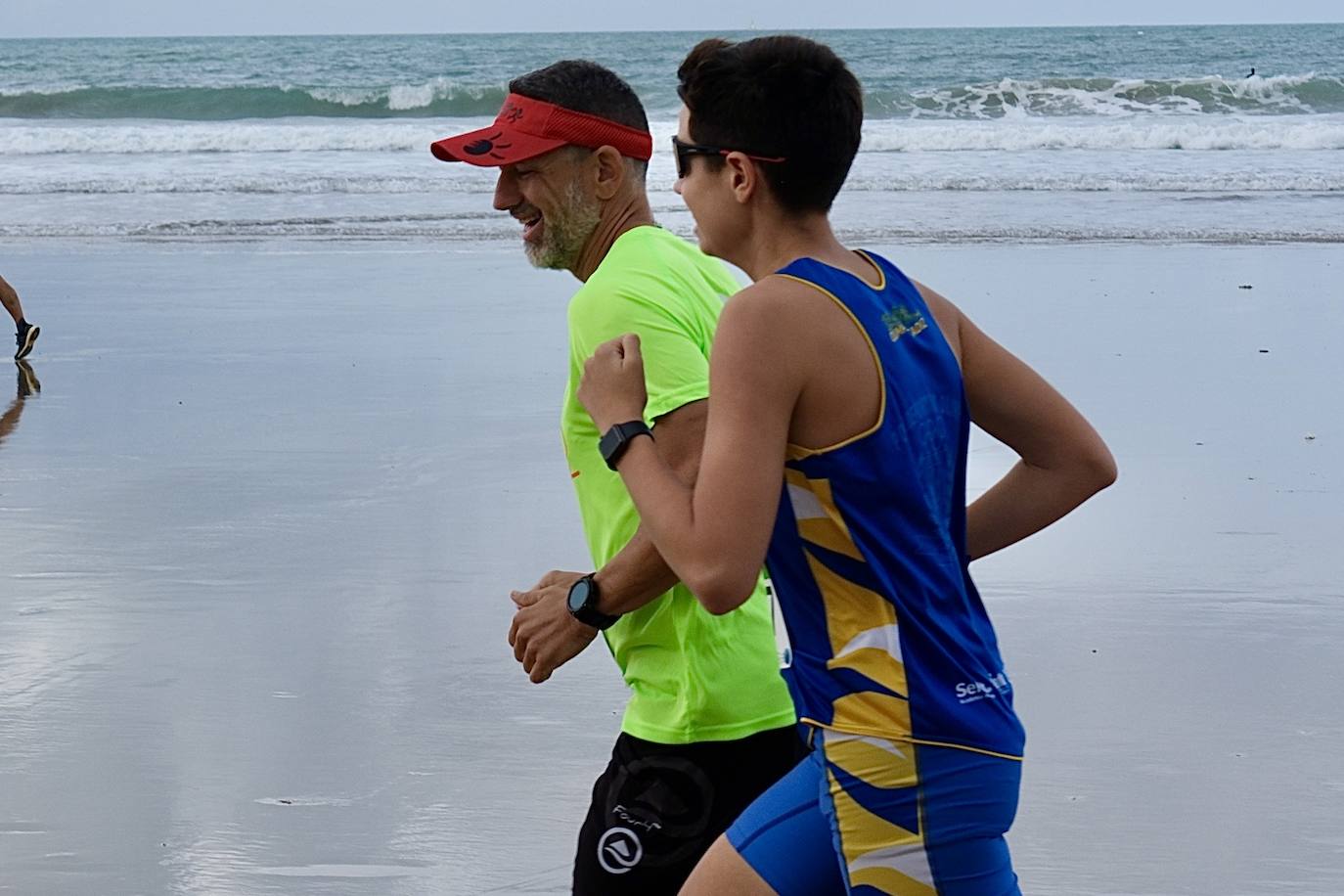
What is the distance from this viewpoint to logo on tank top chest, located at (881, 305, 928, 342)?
1936 mm

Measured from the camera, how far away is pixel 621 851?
2.46 meters

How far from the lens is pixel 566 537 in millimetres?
6047

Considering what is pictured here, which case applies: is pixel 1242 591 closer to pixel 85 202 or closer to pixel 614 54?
pixel 85 202

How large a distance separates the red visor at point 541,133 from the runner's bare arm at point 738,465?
2.70ft

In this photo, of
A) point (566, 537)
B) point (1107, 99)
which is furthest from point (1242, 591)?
point (1107, 99)

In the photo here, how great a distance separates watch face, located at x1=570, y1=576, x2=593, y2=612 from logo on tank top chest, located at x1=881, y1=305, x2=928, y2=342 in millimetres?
609

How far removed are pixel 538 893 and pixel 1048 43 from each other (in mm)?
62660

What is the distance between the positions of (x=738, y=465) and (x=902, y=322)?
0.27 metres

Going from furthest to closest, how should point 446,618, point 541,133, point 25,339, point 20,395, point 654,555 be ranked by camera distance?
point 25,339 < point 20,395 < point 446,618 < point 541,133 < point 654,555

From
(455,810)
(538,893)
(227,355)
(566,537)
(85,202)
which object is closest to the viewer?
(538,893)

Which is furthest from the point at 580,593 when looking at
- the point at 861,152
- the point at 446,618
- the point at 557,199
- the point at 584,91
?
the point at 861,152

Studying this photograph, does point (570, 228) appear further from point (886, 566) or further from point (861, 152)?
point (861, 152)

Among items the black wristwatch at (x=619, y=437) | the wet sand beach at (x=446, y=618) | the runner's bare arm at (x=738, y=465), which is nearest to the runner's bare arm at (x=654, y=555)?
the black wristwatch at (x=619, y=437)

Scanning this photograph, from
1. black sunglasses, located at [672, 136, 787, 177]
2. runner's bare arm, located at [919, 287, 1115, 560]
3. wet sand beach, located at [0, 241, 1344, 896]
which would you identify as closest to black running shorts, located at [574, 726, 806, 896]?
runner's bare arm, located at [919, 287, 1115, 560]
